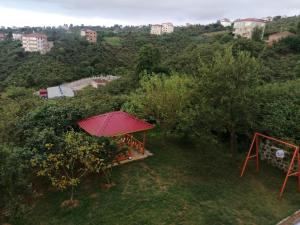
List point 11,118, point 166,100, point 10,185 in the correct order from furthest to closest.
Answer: point 166,100
point 11,118
point 10,185

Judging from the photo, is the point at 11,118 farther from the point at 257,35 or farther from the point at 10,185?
the point at 257,35

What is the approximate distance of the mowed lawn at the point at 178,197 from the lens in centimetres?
874

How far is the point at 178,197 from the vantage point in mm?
9641

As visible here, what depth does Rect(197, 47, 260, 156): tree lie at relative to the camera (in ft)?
36.0

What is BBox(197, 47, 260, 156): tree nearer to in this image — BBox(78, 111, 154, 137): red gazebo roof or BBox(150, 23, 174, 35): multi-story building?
BBox(78, 111, 154, 137): red gazebo roof

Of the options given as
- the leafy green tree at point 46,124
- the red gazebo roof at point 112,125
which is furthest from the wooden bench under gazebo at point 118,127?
the leafy green tree at point 46,124

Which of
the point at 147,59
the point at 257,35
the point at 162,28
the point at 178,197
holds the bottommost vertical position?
the point at 178,197

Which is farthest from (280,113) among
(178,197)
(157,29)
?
(157,29)

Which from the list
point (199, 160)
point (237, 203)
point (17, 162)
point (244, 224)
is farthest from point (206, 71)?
point (17, 162)

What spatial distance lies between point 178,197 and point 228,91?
171 inches

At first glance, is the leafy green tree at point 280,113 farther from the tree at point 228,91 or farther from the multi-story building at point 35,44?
the multi-story building at point 35,44

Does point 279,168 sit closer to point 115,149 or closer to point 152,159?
point 152,159

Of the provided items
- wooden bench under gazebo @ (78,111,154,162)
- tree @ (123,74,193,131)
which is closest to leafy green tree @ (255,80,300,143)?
tree @ (123,74,193,131)

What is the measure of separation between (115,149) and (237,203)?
4.63m
